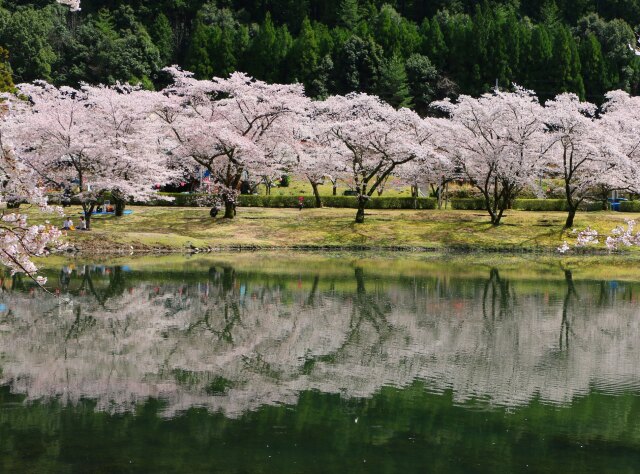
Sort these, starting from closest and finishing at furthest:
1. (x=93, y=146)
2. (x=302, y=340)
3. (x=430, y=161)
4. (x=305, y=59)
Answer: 1. (x=302, y=340)
2. (x=93, y=146)
3. (x=430, y=161)
4. (x=305, y=59)

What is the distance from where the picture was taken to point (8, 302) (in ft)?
78.3

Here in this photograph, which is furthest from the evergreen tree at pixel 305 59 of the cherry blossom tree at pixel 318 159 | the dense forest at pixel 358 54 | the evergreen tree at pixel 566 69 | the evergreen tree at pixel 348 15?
the cherry blossom tree at pixel 318 159

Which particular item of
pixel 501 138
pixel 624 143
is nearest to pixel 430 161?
pixel 501 138

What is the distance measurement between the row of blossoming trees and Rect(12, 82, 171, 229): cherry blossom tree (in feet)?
0.23

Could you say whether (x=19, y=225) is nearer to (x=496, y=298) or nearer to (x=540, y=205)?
(x=496, y=298)

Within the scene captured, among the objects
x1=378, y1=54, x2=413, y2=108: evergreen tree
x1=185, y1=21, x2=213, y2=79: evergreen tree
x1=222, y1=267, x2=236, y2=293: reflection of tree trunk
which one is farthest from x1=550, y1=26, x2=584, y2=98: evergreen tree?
x1=222, y1=267, x2=236, y2=293: reflection of tree trunk

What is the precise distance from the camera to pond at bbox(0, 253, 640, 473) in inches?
436

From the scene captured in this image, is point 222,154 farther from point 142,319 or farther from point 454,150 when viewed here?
point 142,319

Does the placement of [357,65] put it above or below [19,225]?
above

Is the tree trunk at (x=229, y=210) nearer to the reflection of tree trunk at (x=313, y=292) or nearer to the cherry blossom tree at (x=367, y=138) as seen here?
the cherry blossom tree at (x=367, y=138)

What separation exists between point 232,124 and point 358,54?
50.7 m

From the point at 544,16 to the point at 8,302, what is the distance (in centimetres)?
11327

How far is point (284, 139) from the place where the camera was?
48.9m

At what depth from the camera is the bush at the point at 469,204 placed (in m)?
54.4
